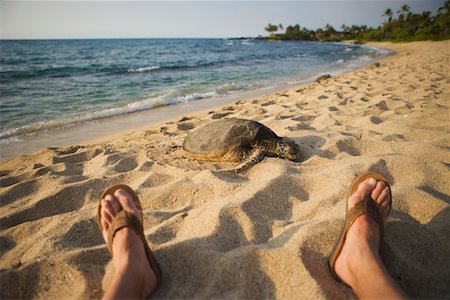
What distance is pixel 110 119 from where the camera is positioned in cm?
570

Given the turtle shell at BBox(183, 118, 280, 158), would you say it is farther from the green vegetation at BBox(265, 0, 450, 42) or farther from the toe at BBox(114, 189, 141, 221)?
the green vegetation at BBox(265, 0, 450, 42)

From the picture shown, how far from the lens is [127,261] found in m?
1.43

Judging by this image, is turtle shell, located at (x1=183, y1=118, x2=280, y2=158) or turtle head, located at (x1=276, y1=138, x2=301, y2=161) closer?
turtle head, located at (x1=276, y1=138, x2=301, y2=161)

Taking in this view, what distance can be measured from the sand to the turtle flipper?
91mm

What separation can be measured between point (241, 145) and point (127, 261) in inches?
75.3

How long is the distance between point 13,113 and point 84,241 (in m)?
5.57

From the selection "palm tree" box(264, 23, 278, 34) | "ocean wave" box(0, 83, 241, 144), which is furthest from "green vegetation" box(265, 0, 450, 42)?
"ocean wave" box(0, 83, 241, 144)

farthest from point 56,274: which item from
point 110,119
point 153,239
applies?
point 110,119

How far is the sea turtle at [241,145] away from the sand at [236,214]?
0.16 metres

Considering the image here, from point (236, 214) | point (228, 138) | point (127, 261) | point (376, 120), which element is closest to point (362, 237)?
point (236, 214)

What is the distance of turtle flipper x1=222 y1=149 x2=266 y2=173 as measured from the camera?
271 cm

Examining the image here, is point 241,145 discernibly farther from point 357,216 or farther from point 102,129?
point 102,129

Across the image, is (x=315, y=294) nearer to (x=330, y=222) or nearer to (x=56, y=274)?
(x=330, y=222)

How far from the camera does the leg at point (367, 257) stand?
1197 millimetres
